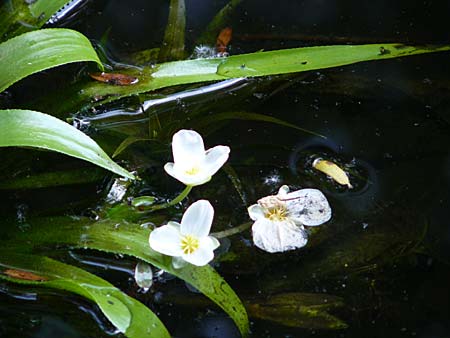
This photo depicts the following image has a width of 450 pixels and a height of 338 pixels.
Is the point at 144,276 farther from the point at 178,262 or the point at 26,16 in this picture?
the point at 26,16

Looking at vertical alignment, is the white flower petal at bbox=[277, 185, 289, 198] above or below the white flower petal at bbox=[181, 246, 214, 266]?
above

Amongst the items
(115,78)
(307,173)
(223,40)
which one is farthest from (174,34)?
(307,173)

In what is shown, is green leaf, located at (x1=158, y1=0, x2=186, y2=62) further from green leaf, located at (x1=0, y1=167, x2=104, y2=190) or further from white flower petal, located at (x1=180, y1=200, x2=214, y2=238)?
white flower petal, located at (x1=180, y1=200, x2=214, y2=238)

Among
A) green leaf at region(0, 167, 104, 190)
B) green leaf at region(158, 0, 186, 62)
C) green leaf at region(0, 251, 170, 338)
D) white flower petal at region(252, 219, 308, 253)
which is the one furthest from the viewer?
green leaf at region(158, 0, 186, 62)

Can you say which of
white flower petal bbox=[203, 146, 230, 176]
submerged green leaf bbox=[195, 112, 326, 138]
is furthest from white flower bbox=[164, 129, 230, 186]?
submerged green leaf bbox=[195, 112, 326, 138]

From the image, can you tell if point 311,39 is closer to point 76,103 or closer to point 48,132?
point 76,103

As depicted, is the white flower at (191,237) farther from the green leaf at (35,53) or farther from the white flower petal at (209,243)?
the green leaf at (35,53)
